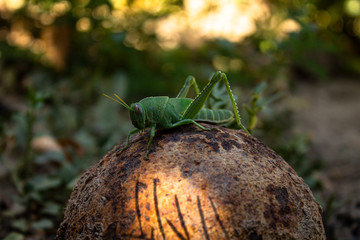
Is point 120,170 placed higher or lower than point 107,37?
lower

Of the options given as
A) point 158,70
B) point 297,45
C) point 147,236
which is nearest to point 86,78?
point 158,70

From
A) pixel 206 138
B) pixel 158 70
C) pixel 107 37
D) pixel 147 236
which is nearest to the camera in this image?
pixel 147 236

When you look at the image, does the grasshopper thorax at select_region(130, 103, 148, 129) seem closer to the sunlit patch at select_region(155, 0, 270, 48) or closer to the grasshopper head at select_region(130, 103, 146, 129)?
the grasshopper head at select_region(130, 103, 146, 129)

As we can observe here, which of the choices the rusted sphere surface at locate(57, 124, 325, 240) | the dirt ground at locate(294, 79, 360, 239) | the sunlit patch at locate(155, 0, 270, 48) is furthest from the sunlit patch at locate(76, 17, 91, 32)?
the rusted sphere surface at locate(57, 124, 325, 240)

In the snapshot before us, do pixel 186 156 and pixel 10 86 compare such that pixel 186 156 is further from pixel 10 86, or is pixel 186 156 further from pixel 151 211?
pixel 10 86

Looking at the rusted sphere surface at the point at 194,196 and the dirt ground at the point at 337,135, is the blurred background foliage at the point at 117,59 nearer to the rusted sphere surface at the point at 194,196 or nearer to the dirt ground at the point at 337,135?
the dirt ground at the point at 337,135

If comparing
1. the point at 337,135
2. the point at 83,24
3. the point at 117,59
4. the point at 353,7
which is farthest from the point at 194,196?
the point at 353,7
